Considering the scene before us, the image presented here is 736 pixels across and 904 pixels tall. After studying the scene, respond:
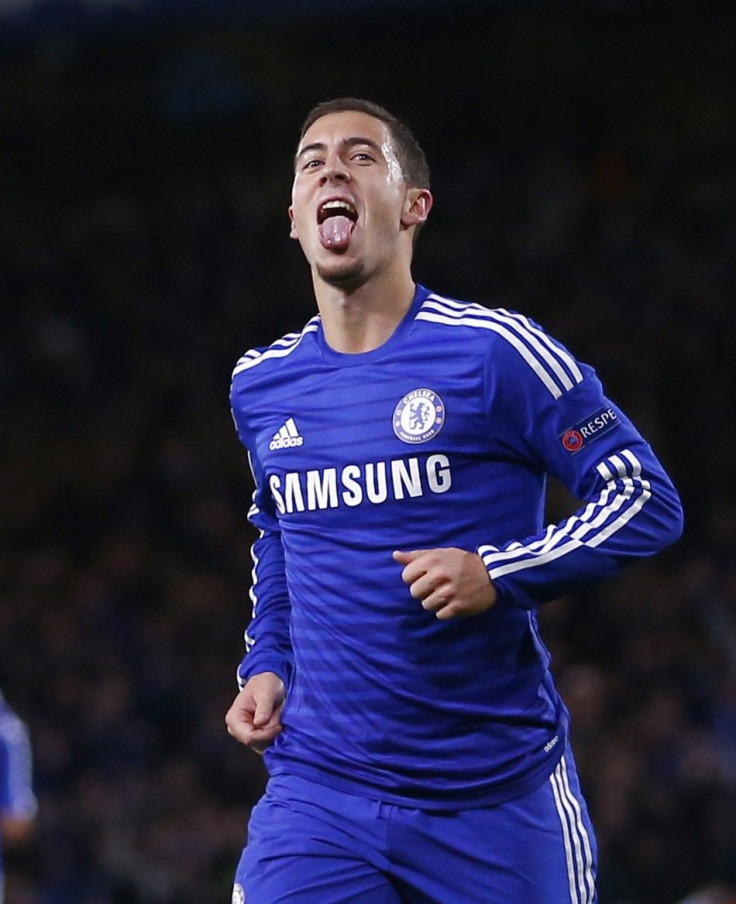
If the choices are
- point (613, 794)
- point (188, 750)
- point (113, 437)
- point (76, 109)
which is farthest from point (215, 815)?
point (76, 109)

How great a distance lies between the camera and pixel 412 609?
343cm

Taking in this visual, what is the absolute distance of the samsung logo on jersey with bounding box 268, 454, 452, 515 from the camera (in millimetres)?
3449

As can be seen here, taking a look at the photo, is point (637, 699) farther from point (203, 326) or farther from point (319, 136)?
point (319, 136)

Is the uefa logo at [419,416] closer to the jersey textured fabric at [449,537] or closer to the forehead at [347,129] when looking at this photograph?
the jersey textured fabric at [449,537]

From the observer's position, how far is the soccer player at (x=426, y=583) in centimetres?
334

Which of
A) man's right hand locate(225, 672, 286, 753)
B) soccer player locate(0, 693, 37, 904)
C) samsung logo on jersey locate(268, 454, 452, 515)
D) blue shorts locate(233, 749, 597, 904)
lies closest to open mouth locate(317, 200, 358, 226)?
samsung logo on jersey locate(268, 454, 452, 515)

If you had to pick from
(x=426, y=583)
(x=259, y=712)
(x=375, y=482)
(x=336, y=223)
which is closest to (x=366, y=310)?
(x=336, y=223)

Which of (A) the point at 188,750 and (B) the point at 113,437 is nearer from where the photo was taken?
(A) the point at 188,750

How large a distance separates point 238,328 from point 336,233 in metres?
8.74

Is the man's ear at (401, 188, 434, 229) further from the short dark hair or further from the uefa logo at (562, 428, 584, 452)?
the uefa logo at (562, 428, 584, 452)

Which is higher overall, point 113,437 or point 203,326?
point 203,326

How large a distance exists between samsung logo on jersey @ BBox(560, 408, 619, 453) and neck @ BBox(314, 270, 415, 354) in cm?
49

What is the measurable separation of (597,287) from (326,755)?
29.0ft

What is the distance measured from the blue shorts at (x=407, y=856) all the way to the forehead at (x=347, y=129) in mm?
1359
